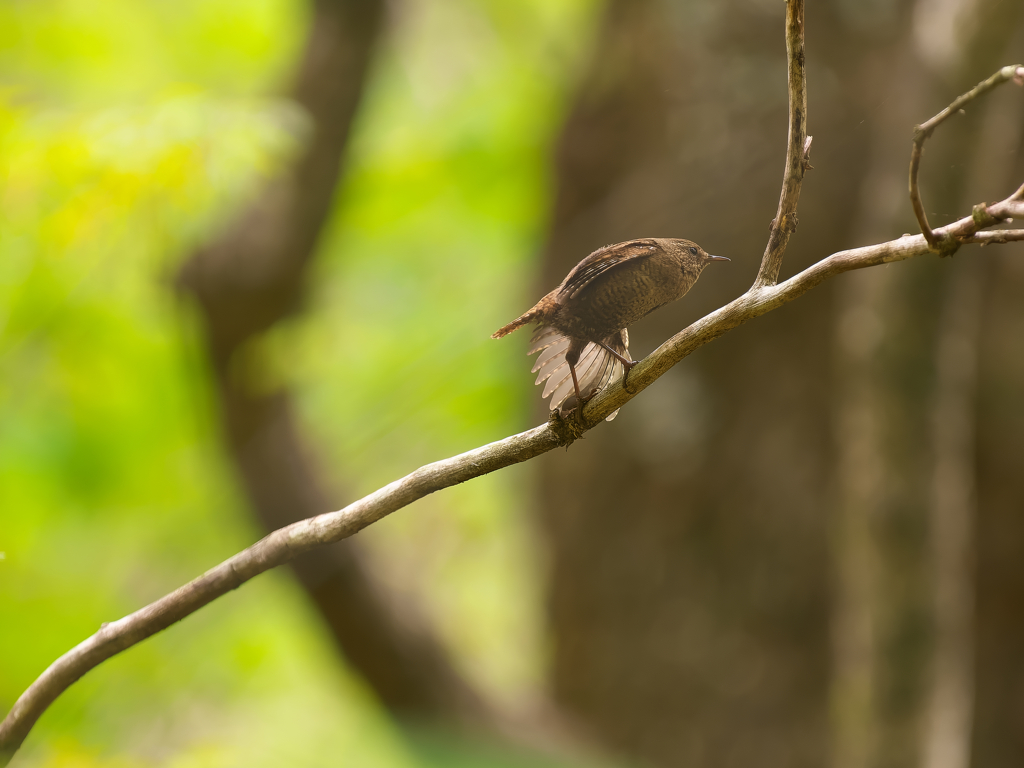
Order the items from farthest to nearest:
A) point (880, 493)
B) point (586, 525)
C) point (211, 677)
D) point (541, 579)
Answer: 1. point (541, 579)
2. point (586, 525)
3. point (211, 677)
4. point (880, 493)

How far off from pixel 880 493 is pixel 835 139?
96 cm

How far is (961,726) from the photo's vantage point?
7.10 ft

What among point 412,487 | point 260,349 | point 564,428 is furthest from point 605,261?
point 260,349

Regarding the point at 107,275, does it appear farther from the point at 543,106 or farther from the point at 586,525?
the point at 543,106

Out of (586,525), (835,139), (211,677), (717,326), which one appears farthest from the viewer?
(586,525)

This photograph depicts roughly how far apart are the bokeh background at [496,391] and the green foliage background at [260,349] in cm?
2

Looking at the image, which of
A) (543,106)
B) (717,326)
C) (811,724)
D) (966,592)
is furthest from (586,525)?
(717,326)

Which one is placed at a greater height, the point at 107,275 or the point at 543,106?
the point at 543,106

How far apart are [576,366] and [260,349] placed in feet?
9.67

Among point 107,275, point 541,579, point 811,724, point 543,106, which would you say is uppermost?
point 543,106

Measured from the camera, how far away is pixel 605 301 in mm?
783

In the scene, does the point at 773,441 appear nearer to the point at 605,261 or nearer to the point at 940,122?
the point at 605,261

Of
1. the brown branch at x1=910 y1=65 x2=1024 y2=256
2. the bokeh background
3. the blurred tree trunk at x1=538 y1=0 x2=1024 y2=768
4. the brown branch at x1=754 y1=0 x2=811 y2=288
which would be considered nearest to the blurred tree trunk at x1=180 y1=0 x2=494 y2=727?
the bokeh background

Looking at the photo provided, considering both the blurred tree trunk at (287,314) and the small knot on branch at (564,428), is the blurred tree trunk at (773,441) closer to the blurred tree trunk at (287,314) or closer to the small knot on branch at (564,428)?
the blurred tree trunk at (287,314)
